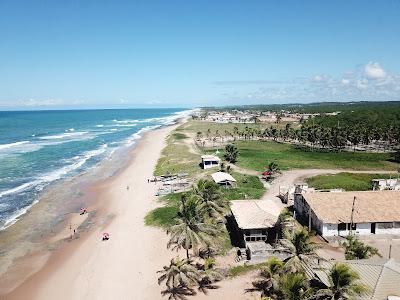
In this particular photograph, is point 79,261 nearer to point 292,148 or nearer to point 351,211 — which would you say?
point 351,211

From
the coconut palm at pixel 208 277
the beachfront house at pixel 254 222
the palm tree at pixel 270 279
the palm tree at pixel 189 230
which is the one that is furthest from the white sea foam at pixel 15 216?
the palm tree at pixel 270 279

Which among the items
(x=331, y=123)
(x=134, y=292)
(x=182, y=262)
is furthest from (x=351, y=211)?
(x=331, y=123)

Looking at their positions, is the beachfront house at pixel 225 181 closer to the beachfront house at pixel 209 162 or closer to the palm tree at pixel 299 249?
the beachfront house at pixel 209 162

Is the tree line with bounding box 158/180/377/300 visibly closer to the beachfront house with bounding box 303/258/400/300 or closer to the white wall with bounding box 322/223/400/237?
the beachfront house with bounding box 303/258/400/300

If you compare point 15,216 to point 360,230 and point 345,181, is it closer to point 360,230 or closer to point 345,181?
point 360,230

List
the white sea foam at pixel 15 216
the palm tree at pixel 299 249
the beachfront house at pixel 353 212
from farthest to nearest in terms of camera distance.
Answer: the white sea foam at pixel 15 216
the beachfront house at pixel 353 212
the palm tree at pixel 299 249

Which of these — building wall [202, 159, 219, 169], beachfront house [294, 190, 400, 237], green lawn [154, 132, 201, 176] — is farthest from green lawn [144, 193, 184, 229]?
building wall [202, 159, 219, 169]
